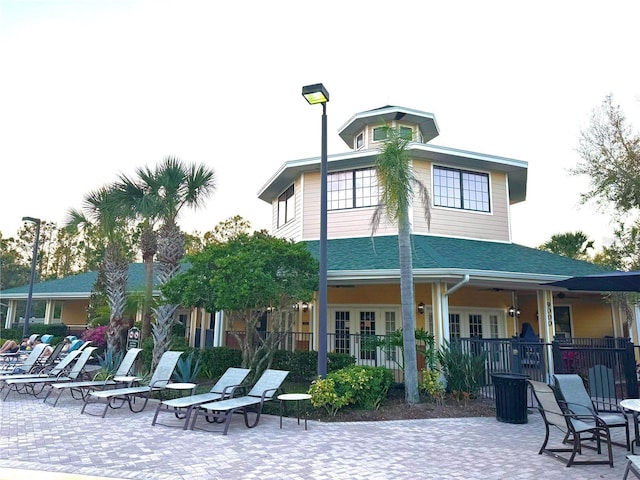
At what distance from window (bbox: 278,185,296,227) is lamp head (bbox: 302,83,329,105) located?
796cm

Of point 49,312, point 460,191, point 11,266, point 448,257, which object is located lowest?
point 49,312

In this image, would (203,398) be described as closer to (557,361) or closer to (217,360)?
(217,360)

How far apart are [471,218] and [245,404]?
433 inches

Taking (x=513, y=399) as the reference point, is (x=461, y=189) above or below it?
above

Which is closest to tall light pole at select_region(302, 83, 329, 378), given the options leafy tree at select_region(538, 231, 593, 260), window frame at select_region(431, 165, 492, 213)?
window frame at select_region(431, 165, 492, 213)

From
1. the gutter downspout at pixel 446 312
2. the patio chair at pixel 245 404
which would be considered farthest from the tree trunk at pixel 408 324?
the patio chair at pixel 245 404

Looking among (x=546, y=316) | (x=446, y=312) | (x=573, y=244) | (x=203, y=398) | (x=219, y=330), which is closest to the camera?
(x=203, y=398)

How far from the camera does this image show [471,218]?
1512 centimetres

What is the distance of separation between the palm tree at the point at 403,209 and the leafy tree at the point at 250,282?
2.50 m

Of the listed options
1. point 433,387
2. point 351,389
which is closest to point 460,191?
point 433,387

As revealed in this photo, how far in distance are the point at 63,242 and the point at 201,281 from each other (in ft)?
160

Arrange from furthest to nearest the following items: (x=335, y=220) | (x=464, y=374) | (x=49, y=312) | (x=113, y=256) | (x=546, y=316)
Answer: (x=49, y=312) → (x=335, y=220) → (x=113, y=256) → (x=546, y=316) → (x=464, y=374)

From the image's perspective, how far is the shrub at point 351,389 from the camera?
8.28m

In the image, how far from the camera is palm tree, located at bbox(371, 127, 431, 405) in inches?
364
